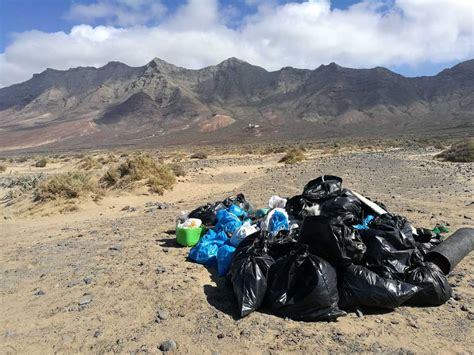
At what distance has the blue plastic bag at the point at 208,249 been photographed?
537 cm

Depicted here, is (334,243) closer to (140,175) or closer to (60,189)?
(60,189)

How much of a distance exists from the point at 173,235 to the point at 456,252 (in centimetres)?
433

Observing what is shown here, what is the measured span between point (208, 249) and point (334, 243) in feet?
6.42

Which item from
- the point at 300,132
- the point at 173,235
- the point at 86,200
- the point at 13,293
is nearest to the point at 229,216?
the point at 173,235

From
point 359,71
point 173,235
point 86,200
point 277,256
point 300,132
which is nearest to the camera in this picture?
point 277,256

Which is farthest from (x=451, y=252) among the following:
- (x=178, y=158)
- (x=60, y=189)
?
(x=178, y=158)

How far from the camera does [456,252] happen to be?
4.84 meters

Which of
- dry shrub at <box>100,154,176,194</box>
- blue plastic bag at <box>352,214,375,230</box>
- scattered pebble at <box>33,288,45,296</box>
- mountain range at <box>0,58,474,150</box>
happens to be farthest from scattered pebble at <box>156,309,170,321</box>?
mountain range at <box>0,58,474,150</box>

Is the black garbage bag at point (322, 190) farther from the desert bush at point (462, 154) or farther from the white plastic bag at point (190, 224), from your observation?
the desert bush at point (462, 154)

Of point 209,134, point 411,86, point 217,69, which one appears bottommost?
point 209,134

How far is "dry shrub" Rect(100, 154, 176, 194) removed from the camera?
13148 millimetres

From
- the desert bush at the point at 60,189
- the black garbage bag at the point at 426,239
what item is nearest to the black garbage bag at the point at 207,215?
the black garbage bag at the point at 426,239

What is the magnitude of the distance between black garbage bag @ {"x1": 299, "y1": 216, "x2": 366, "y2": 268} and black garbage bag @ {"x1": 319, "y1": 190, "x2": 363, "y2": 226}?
3.44ft

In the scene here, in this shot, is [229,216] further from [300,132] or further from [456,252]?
[300,132]
